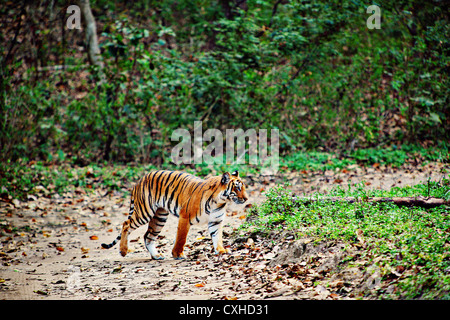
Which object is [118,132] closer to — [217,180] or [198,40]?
[198,40]

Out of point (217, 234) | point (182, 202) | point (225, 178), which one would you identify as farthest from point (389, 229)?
point (182, 202)

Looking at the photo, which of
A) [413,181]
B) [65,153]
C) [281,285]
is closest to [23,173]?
[65,153]

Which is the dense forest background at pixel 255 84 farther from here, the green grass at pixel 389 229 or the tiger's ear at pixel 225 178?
the tiger's ear at pixel 225 178

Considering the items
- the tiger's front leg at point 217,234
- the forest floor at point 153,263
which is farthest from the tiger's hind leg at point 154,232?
the tiger's front leg at point 217,234

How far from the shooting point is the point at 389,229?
4816 mm

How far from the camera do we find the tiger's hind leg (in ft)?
20.4

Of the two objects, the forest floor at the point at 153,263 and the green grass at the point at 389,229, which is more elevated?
the green grass at the point at 389,229

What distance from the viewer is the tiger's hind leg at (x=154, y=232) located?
6.21 metres

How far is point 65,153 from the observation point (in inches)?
461

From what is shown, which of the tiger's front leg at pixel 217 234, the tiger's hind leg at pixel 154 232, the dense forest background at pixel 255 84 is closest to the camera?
the tiger's front leg at pixel 217 234

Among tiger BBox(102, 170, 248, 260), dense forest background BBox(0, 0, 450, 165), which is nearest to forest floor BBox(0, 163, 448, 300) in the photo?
tiger BBox(102, 170, 248, 260)

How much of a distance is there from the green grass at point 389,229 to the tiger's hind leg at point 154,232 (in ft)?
3.94

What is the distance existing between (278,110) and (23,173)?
6329mm

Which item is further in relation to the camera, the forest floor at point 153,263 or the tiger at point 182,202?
the tiger at point 182,202
